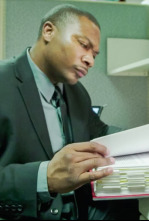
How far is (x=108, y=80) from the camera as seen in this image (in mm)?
1028

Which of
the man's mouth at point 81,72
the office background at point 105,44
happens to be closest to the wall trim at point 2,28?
the office background at point 105,44

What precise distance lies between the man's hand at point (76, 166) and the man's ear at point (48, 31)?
432mm

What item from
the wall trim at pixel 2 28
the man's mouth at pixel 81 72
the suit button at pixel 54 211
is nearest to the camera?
the suit button at pixel 54 211

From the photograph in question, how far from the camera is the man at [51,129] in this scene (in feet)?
1.08

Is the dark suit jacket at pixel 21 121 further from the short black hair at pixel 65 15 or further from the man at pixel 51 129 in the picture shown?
the short black hair at pixel 65 15

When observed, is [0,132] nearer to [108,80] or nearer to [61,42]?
[61,42]

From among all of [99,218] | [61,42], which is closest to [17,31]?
[61,42]

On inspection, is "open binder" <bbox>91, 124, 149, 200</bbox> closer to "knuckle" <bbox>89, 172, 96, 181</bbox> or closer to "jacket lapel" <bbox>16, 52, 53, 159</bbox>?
"knuckle" <bbox>89, 172, 96, 181</bbox>

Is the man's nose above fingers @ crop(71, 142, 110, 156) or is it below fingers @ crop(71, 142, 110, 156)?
above

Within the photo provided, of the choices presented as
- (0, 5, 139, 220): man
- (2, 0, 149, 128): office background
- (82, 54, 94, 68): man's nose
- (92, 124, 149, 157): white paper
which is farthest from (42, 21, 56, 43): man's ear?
(92, 124, 149, 157): white paper

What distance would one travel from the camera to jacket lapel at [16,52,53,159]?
0.55 metres

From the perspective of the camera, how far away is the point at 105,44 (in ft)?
3.33

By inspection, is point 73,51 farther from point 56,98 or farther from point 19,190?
point 19,190

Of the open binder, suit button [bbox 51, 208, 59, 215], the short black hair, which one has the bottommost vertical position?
suit button [bbox 51, 208, 59, 215]
